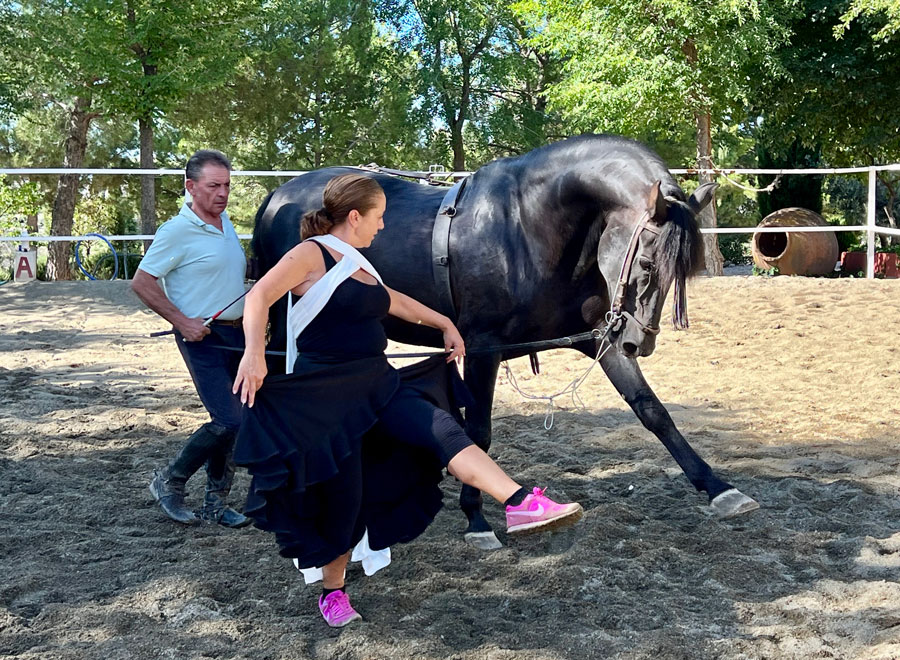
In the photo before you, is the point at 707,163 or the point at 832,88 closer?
the point at 707,163

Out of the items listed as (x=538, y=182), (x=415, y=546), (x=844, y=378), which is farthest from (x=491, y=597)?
(x=844, y=378)

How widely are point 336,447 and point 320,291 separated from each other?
1.57 ft

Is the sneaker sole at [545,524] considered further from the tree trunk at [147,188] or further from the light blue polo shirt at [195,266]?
the tree trunk at [147,188]

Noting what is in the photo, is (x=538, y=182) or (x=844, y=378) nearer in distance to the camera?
(x=538, y=182)

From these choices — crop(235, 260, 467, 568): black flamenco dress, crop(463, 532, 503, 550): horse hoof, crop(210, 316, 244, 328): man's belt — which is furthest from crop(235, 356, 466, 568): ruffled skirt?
crop(210, 316, 244, 328): man's belt

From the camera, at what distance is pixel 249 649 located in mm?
2713

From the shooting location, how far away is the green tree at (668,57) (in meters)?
13.3

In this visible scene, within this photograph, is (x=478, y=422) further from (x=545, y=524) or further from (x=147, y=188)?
(x=147, y=188)

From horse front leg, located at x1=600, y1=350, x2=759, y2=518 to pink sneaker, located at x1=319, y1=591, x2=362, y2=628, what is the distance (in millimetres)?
1712

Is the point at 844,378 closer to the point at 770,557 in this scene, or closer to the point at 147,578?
the point at 770,557

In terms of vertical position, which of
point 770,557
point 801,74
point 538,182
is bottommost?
point 770,557

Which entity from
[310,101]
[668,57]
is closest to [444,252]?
[668,57]

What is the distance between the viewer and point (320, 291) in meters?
2.80

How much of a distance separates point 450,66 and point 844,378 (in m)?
21.7
